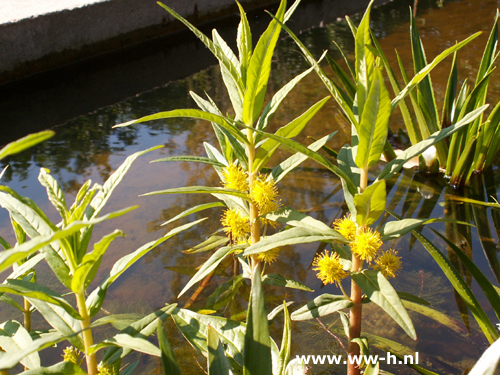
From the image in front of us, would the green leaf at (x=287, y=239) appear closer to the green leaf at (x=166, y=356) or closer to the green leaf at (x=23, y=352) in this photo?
the green leaf at (x=166, y=356)

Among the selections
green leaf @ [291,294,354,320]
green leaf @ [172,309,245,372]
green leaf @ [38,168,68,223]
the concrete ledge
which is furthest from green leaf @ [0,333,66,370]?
the concrete ledge

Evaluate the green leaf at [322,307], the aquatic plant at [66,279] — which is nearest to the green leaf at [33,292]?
the aquatic plant at [66,279]

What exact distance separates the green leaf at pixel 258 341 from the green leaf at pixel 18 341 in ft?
1.61

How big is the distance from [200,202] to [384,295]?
1.39 m

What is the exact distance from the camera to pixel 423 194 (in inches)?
94.8

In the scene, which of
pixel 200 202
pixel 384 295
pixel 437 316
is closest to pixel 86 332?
pixel 384 295

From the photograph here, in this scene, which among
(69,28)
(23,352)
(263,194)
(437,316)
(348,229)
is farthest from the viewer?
(69,28)

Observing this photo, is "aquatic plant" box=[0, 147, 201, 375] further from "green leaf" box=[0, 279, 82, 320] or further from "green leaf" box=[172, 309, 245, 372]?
"green leaf" box=[172, 309, 245, 372]

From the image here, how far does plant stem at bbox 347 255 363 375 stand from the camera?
3.97ft

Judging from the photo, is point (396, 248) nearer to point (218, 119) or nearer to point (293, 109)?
point (218, 119)

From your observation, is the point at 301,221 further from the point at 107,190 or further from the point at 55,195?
the point at 55,195

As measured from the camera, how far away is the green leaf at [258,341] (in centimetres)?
95

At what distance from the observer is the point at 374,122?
1.04 metres

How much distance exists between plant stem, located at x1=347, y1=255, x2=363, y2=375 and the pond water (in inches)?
6.2
